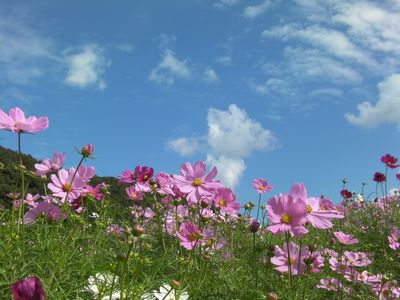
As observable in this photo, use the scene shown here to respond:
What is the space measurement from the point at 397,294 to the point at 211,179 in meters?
1.47

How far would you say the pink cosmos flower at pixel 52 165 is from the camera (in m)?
3.10

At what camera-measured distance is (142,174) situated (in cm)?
354

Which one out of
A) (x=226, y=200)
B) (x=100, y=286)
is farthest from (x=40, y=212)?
(x=226, y=200)

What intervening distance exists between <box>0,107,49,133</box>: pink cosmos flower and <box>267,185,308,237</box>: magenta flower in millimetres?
1226

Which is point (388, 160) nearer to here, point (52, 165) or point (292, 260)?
point (292, 260)

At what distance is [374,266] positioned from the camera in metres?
5.42

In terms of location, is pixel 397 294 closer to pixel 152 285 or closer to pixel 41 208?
pixel 152 285

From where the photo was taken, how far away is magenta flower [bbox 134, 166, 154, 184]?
3.54 meters

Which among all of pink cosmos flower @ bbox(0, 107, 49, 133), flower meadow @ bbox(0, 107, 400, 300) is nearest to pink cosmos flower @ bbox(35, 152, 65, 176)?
flower meadow @ bbox(0, 107, 400, 300)

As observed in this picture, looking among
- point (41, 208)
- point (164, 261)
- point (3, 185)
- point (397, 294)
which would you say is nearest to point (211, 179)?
point (164, 261)

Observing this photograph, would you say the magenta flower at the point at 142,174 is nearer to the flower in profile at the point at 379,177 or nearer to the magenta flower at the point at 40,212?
the magenta flower at the point at 40,212

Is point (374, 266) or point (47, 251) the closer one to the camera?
point (47, 251)

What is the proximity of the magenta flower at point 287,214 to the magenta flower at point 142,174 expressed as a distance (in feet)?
4.37

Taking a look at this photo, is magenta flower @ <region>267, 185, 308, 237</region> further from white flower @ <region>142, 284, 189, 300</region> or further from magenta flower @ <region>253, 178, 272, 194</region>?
magenta flower @ <region>253, 178, 272, 194</region>
